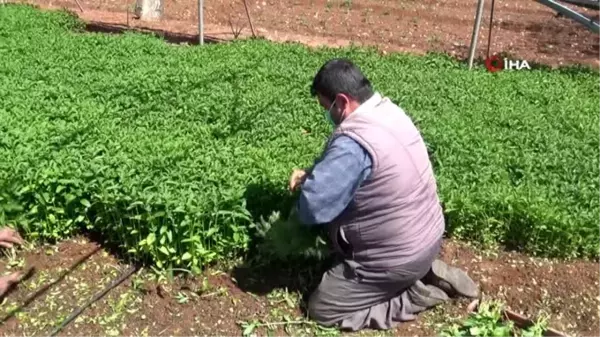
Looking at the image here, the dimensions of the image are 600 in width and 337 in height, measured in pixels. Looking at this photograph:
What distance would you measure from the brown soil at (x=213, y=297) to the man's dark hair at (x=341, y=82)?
1235 millimetres

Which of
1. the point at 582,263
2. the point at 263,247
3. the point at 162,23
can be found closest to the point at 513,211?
the point at 582,263

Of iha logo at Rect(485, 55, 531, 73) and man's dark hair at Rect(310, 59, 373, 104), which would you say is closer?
man's dark hair at Rect(310, 59, 373, 104)

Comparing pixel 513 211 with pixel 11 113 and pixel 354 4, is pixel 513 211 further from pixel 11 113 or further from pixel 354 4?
pixel 354 4

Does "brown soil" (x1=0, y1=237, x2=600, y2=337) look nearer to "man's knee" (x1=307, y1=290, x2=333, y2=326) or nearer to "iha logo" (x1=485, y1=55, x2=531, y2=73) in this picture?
"man's knee" (x1=307, y1=290, x2=333, y2=326)

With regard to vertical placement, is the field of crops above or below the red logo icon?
below

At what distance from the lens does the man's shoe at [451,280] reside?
4195 millimetres

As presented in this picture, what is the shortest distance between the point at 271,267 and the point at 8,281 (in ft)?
5.00

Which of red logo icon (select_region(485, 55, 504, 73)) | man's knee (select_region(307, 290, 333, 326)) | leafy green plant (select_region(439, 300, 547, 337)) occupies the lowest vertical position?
man's knee (select_region(307, 290, 333, 326))

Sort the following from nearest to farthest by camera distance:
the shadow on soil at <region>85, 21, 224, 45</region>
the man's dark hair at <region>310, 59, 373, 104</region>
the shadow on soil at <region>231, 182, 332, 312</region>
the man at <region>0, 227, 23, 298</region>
A: the man's dark hair at <region>310, 59, 373, 104</region>, the man at <region>0, 227, 23, 298</region>, the shadow on soil at <region>231, 182, 332, 312</region>, the shadow on soil at <region>85, 21, 224, 45</region>

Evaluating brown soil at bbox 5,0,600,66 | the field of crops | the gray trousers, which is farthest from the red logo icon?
the gray trousers

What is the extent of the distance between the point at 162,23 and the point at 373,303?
933 cm

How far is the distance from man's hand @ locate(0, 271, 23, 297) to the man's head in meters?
2.05

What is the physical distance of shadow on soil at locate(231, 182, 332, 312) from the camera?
4.38 m

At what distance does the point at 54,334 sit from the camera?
13.1ft
